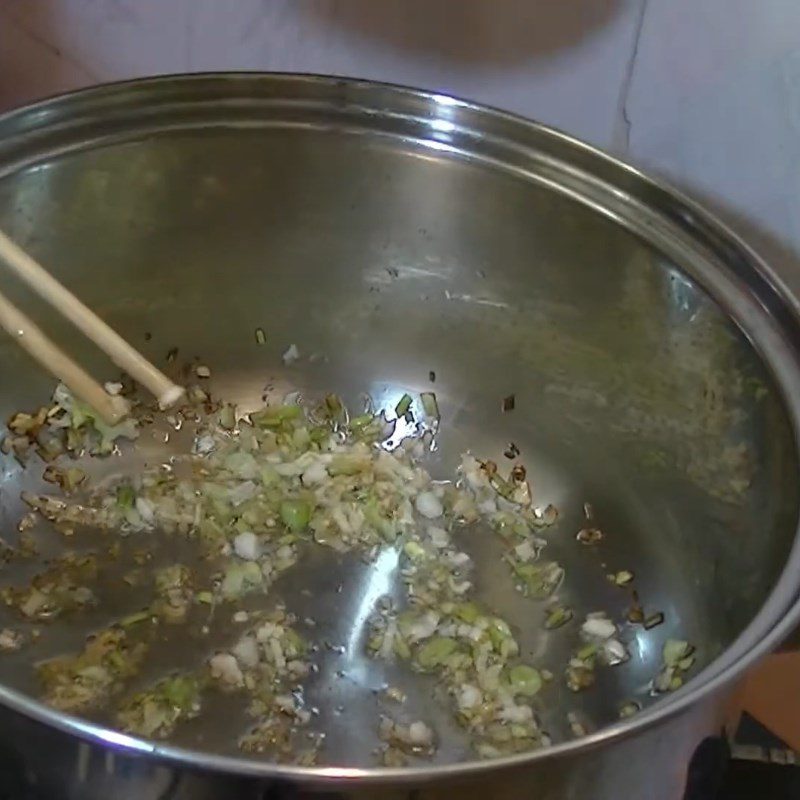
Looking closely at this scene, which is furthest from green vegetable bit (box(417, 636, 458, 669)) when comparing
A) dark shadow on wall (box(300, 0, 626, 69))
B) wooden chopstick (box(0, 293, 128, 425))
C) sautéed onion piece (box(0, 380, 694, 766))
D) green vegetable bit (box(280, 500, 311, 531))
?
dark shadow on wall (box(300, 0, 626, 69))

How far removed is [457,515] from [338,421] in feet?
0.36

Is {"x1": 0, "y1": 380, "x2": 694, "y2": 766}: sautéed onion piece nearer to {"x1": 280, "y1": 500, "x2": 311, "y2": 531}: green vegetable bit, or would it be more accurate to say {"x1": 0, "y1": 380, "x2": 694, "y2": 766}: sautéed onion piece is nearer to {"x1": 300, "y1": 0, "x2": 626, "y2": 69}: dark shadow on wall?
{"x1": 280, "y1": 500, "x2": 311, "y2": 531}: green vegetable bit

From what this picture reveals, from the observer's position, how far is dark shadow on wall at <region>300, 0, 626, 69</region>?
30.3 inches

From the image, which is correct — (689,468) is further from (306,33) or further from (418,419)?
(306,33)

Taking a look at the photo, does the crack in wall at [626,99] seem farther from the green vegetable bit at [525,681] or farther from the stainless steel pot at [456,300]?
the green vegetable bit at [525,681]

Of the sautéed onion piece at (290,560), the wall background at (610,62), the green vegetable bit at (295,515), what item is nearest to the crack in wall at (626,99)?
the wall background at (610,62)

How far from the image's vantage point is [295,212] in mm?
840

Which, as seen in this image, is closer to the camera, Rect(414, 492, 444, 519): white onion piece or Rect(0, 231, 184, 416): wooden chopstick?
Rect(0, 231, 184, 416): wooden chopstick

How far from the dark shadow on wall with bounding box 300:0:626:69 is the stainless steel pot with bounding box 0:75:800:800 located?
0.06 metres

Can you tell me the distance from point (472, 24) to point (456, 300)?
18cm

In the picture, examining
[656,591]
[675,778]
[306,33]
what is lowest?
[675,778]

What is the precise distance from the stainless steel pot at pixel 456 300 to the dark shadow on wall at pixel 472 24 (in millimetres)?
64

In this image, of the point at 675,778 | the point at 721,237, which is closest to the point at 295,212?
the point at 721,237

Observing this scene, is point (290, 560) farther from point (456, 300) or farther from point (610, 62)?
point (610, 62)
